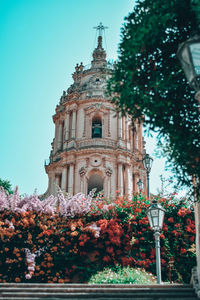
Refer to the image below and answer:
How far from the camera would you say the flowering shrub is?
37.1ft

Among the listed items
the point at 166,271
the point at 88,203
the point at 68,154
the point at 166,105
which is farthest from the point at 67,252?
the point at 68,154

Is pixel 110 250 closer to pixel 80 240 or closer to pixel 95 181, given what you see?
pixel 80 240

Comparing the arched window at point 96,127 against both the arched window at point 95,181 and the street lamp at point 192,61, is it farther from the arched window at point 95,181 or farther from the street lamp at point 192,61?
the street lamp at point 192,61

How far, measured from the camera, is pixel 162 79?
22.4 ft

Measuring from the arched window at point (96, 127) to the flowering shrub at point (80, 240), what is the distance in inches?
606

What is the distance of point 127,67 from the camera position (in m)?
6.91

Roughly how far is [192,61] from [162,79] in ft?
6.05

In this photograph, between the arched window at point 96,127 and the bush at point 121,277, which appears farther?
the arched window at point 96,127

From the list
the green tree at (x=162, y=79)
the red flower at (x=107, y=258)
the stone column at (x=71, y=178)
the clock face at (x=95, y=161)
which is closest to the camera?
the green tree at (x=162, y=79)

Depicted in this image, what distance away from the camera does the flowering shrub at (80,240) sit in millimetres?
11321

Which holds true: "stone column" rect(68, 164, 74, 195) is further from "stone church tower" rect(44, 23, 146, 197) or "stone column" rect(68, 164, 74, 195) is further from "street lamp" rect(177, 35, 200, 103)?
"street lamp" rect(177, 35, 200, 103)

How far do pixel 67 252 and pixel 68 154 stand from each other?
52.2 feet

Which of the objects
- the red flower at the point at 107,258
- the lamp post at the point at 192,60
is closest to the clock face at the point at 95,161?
the red flower at the point at 107,258

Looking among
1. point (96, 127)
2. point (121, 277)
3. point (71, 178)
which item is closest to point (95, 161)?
point (71, 178)
